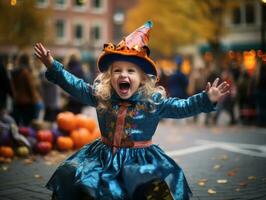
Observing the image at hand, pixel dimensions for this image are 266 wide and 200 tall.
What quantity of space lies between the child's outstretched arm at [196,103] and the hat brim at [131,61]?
1.12 ft

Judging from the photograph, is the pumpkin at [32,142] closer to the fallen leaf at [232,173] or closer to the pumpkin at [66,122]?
the pumpkin at [66,122]

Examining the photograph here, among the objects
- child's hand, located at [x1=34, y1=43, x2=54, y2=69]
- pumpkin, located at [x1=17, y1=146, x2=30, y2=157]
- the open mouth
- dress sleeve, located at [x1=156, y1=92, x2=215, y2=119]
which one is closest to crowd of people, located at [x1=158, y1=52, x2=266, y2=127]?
pumpkin, located at [x1=17, y1=146, x2=30, y2=157]

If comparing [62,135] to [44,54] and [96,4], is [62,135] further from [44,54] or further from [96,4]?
[96,4]

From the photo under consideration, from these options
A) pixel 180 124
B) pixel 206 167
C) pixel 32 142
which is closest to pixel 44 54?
pixel 206 167

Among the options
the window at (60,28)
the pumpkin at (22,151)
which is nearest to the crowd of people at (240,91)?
the pumpkin at (22,151)

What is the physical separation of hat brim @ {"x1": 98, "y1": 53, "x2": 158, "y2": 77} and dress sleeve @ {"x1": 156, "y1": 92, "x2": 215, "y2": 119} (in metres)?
0.33

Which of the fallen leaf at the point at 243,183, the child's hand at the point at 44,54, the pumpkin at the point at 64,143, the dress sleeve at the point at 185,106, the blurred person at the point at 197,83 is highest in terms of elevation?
the child's hand at the point at 44,54

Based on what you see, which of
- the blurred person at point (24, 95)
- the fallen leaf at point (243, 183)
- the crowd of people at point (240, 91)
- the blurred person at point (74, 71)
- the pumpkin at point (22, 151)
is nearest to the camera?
the fallen leaf at point (243, 183)

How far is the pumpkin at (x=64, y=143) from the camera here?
843cm

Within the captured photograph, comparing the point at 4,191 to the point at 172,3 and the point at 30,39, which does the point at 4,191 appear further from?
the point at 30,39

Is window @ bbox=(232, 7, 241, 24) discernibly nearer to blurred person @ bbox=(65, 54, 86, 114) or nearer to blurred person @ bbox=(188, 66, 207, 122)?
blurred person @ bbox=(188, 66, 207, 122)

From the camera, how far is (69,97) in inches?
396

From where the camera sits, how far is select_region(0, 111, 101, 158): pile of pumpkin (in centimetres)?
819

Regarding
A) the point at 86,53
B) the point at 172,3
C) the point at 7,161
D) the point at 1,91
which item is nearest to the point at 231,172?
the point at 7,161
